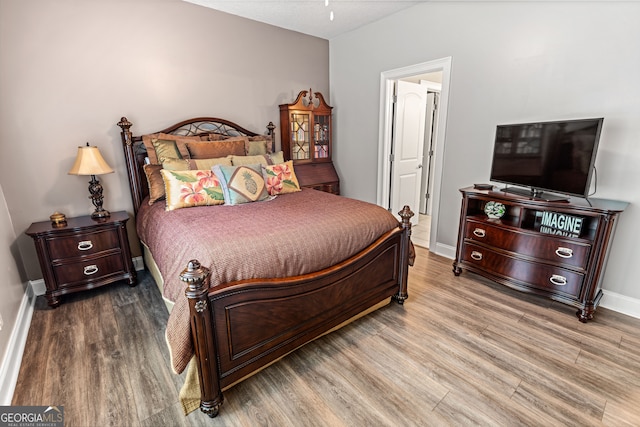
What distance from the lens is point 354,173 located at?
14.3 feet

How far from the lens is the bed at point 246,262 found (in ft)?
4.78

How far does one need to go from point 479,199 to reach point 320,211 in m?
1.54

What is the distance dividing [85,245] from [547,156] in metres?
3.77

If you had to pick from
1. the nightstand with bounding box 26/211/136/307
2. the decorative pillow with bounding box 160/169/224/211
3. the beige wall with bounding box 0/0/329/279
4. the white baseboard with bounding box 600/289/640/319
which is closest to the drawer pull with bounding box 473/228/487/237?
the white baseboard with bounding box 600/289/640/319

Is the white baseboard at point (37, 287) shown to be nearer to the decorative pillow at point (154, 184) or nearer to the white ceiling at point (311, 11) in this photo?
the decorative pillow at point (154, 184)

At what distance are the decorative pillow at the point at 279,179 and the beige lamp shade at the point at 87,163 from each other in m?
1.36

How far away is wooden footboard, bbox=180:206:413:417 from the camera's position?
141 cm

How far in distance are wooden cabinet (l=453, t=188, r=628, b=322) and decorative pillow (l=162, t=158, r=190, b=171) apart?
2.52 m

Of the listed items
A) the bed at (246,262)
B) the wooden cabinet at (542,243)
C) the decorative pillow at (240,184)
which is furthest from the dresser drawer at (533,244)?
the decorative pillow at (240,184)

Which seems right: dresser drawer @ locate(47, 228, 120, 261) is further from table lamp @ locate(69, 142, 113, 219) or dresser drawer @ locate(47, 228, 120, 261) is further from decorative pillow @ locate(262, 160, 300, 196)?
decorative pillow @ locate(262, 160, 300, 196)

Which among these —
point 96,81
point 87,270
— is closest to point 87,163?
point 96,81

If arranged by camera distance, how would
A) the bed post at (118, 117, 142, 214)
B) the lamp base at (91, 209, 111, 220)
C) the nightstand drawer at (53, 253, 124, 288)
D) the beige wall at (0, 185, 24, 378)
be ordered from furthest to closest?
1. the bed post at (118, 117, 142, 214)
2. the lamp base at (91, 209, 111, 220)
3. the nightstand drawer at (53, 253, 124, 288)
4. the beige wall at (0, 185, 24, 378)

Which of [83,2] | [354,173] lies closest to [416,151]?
[354,173]

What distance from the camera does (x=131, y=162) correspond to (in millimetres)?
2879
